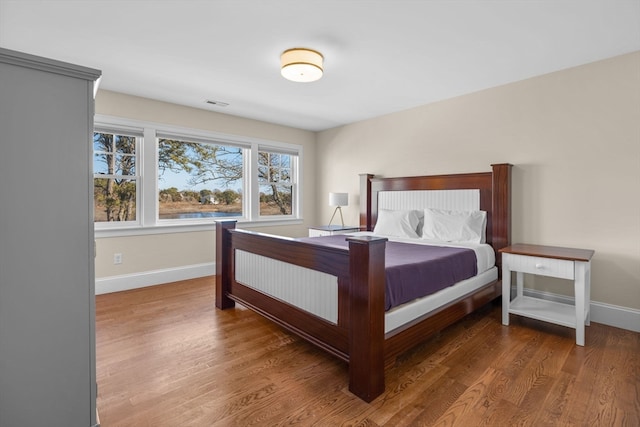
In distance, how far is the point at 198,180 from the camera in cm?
446

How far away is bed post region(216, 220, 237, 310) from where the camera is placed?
3.14 metres

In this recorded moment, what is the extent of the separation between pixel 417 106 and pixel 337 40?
2.04 meters

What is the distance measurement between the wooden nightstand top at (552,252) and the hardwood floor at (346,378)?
2.16 feet

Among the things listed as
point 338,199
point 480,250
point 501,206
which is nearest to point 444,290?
point 480,250

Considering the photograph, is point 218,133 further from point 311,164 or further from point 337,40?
point 337,40

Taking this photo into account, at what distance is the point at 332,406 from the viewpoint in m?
1.65

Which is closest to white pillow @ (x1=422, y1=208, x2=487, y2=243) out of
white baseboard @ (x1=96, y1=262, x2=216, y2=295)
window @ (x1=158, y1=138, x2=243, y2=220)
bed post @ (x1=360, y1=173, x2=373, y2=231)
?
bed post @ (x1=360, y1=173, x2=373, y2=231)

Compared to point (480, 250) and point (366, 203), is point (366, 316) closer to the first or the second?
point (480, 250)

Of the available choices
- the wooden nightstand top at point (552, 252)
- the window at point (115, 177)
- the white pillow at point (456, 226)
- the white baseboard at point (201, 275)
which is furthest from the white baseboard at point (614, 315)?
the window at point (115, 177)

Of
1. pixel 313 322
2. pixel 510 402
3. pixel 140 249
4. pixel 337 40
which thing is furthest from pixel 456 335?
A: pixel 140 249

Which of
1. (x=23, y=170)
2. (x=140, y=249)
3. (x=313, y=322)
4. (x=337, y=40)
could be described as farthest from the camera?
(x=140, y=249)

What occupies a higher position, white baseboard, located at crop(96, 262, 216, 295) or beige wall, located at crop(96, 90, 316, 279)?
beige wall, located at crop(96, 90, 316, 279)

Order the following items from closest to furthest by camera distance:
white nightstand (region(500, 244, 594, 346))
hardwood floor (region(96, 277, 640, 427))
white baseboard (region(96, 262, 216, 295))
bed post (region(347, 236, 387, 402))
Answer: hardwood floor (region(96, 277, 640, 427)) < bed post (region(347, 236, 387, 402)) < white nightstand (region(500, 244, 594, 346)) < white baseboard (region(96, 262, 216, 295))

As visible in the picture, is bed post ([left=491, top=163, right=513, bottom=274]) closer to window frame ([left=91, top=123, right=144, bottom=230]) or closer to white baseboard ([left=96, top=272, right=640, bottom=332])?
white baseboard ([left=96, top=272, right=640, bottom=332])
